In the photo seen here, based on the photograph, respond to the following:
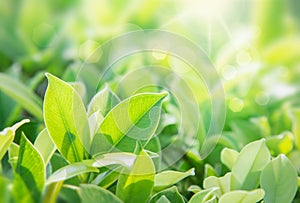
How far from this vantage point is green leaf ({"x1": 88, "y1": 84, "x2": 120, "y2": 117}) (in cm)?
69

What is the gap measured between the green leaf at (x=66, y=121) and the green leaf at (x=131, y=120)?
3 cm

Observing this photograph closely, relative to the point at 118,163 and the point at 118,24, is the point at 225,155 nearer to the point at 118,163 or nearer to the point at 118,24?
the point at 118,163

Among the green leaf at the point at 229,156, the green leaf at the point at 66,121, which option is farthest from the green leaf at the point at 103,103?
the green leaf at the point at 229,156

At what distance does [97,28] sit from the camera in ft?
4.02

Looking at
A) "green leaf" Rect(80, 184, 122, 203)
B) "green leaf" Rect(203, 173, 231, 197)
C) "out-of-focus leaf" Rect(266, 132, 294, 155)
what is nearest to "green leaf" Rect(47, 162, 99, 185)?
"green leaf" Rect(80, 184, 122, 203)

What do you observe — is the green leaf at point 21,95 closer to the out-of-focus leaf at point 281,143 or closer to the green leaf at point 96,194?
the green leaf at point 96,194

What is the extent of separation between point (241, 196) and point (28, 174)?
24 cm

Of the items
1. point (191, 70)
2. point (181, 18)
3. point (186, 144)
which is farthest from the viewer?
point (181, 18)

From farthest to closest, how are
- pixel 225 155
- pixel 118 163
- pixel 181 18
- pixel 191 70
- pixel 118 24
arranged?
pixel 118 24, pixel 181 18, pixel 191 70, pixel 225 155, pixel 118 163

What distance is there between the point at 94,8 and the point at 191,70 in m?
0.43

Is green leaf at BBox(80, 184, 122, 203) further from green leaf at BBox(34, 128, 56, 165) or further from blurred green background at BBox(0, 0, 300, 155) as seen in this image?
blurred green background at BBox(0, 0, 300, 155)

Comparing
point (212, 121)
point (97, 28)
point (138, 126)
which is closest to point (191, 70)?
point (212, 121)

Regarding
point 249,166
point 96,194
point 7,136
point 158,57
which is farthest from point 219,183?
point 158,57

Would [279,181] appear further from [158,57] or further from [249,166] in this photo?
[158,57]
